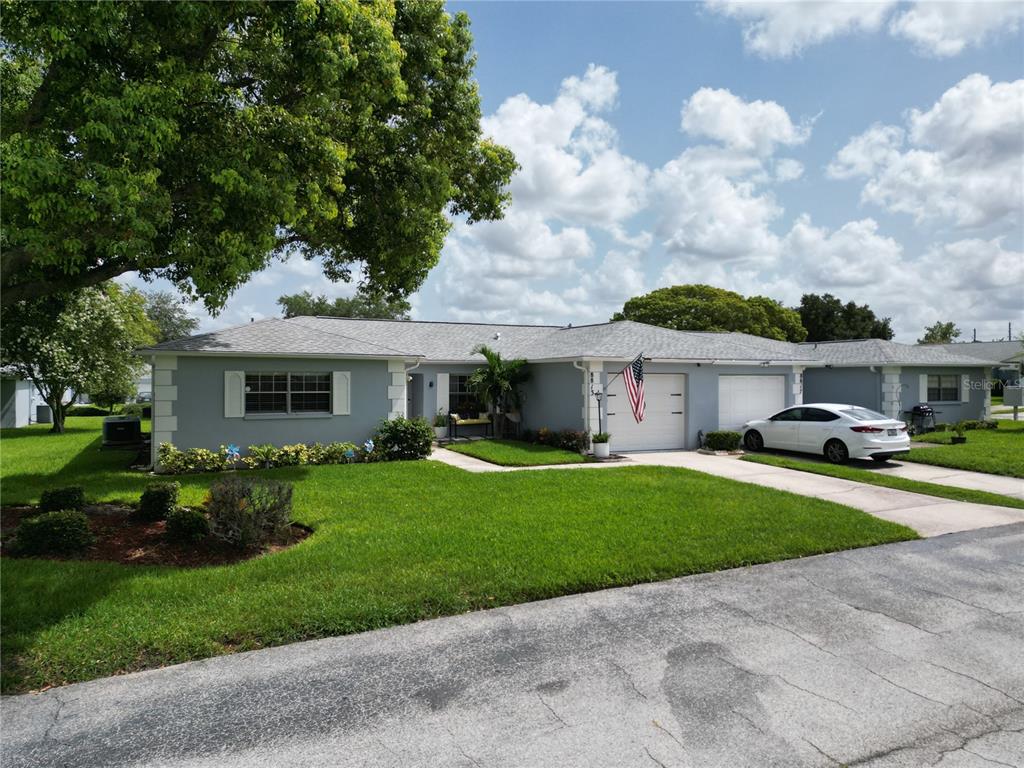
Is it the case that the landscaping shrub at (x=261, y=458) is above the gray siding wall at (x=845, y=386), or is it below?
below

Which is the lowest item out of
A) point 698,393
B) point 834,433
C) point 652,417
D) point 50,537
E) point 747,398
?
point 50,537

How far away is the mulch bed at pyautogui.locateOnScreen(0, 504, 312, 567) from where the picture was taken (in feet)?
22.3

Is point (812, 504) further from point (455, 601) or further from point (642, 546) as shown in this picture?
point (455, 601)

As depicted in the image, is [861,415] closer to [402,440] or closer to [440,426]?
[402,440]

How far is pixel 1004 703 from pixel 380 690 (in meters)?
4.11

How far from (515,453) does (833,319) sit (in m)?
46.1

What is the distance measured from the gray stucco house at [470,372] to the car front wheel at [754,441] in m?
0.75

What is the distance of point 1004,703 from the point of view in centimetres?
397

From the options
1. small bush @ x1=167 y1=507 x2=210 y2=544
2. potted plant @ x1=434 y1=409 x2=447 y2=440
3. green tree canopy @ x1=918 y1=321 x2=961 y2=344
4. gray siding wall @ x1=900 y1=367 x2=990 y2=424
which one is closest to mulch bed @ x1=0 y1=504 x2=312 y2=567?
small bush @ x1=167 y1=507 x2=210 y2=544

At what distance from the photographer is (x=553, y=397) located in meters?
18.0

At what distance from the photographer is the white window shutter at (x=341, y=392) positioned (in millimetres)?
15031

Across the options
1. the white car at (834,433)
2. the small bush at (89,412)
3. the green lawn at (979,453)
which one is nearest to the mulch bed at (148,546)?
the white car at (834,433)

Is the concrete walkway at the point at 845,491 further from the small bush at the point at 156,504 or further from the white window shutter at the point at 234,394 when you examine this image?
the small bush at the point at 156,504

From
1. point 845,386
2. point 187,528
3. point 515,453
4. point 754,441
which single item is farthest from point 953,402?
point 187,528
